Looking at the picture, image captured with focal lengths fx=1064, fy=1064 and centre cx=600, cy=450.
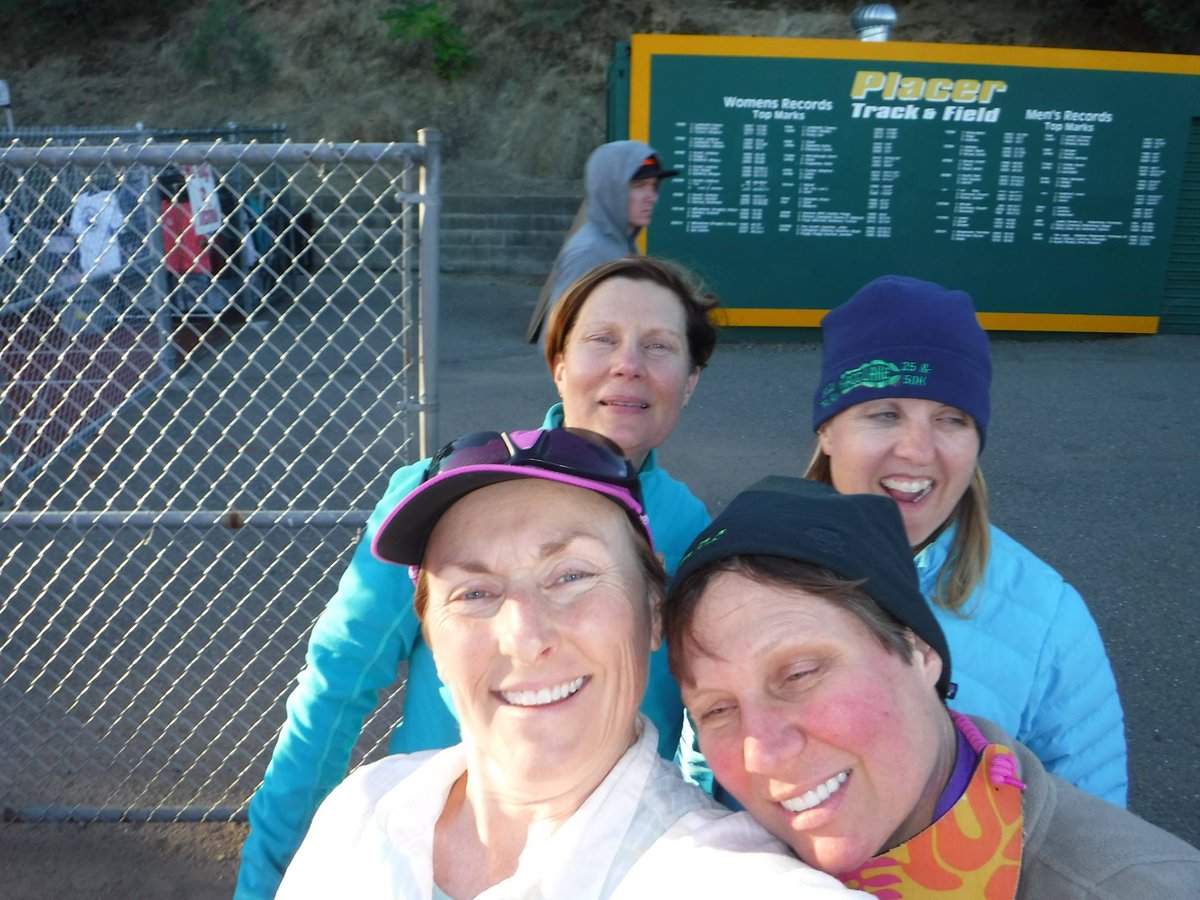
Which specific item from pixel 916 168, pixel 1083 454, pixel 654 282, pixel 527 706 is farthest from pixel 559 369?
pixel 916 168

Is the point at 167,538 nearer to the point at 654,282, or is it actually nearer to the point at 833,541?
the point at 654,282

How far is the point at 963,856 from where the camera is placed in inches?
52.5

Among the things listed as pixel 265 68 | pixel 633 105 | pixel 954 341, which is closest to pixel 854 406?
pixel 954 341

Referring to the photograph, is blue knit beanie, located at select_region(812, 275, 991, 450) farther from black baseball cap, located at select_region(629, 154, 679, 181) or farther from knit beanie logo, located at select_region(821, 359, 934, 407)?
black baseball cap, located at select_region(629, 154, 679, 181)

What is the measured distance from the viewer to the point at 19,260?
24.0ft

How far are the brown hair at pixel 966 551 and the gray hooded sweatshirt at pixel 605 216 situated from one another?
8.90ft

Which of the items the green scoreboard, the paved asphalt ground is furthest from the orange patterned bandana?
the green scoreboard

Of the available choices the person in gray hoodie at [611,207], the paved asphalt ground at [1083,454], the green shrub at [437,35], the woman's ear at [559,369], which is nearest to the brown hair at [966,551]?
the woman's ear at [559,369]

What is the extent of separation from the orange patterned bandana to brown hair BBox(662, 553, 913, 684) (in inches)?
8.0

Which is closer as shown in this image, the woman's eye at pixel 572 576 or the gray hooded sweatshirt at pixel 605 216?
the woman's eye at pixel 572 576

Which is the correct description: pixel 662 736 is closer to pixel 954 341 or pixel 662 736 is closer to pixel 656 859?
pixel 656 859

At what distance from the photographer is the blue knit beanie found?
1853 millimetres

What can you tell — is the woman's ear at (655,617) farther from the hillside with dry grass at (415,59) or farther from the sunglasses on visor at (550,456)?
the hillside with dry grass at (415,59)

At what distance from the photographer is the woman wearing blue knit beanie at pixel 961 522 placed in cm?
176
